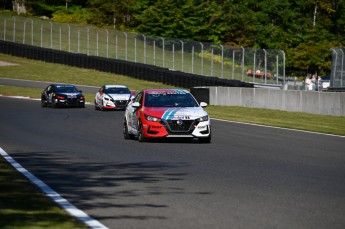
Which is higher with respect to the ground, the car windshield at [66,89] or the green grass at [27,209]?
the car windshield at [66,89]

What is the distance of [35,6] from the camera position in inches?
4119

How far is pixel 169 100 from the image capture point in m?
22.0

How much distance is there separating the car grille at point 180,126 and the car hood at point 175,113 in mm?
90

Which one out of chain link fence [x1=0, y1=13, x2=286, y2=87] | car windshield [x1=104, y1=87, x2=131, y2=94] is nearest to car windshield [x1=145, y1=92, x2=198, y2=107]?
car windshield [x1=104, y1=87, x2=131, y2=94]

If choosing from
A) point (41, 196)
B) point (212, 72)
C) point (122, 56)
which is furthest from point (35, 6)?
point (41, 196)

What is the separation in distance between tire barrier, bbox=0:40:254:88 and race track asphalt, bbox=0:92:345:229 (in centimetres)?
2363

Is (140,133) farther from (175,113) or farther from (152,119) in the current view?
(175,113)

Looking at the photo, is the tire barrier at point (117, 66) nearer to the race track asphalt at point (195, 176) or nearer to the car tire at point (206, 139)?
the car tire at point (206, 139)

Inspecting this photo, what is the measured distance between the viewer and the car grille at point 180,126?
2056 centimetres

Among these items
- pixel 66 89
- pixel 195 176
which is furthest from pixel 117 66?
pixel 195 176

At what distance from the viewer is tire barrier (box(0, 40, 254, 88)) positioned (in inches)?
1932

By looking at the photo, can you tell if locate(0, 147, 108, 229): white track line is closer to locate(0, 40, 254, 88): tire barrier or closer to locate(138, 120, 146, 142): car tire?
locate(138, 120, 146, 142): car tire

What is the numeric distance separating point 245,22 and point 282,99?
50679mm

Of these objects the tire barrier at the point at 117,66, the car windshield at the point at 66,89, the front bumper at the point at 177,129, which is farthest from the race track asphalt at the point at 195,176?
the tire barrier at the point at 117,66
